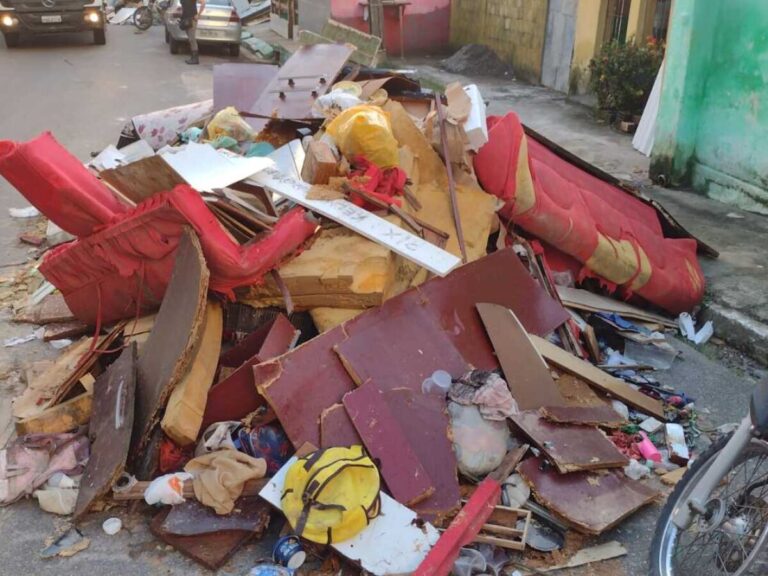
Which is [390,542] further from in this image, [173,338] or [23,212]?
[23,212]

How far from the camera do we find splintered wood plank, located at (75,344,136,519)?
11.1 ft

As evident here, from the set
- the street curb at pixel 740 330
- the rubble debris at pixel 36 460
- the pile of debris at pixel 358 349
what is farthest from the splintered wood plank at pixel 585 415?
the rubble debris at pixel 36 460

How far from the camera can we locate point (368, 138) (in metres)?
4.65

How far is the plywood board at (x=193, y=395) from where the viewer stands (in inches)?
138

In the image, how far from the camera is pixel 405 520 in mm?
3188

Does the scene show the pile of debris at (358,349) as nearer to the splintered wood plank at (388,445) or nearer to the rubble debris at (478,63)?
the splintered wood plank at (388,445)

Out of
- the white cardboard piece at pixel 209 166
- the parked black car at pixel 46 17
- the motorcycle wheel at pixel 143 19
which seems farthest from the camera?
the motorcycle wheel at pixel 143 19

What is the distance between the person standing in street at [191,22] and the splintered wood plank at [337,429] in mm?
13151

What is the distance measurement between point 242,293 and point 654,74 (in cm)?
688

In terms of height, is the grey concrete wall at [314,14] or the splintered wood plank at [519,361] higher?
the grey concrete wall at [314,14]

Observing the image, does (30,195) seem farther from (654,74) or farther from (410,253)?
(654,74)

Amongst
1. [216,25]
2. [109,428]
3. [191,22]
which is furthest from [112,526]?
[216,25]

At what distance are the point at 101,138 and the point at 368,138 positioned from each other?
245 inches

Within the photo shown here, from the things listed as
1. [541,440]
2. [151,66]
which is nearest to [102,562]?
[541,440]
